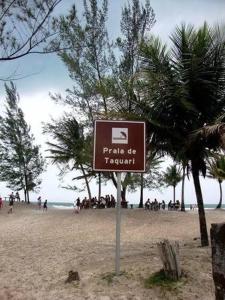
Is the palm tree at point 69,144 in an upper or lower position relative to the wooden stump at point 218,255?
upper

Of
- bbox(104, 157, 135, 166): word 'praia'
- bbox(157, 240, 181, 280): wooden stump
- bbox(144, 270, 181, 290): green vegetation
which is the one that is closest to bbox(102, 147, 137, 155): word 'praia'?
bbox(104, 157, 135, 166): word 'praia'

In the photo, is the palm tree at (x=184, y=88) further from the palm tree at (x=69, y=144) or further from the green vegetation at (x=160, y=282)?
the palm tree at (x=69, y=144)

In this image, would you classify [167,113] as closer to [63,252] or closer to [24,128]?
[63,252]

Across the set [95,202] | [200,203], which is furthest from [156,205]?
[200,203]

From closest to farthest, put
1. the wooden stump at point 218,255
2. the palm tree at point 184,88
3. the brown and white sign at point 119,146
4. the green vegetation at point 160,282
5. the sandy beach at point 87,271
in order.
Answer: the wooden stump at point 218,255, the sandy beach at point 87,271, the green vegetation at point 160,282, the brown and white sign at point 119,146, the palm tree at point 184,88

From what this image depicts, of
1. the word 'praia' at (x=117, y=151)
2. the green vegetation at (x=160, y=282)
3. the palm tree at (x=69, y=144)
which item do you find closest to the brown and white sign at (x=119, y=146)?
Answer: the word 'praia' at (x=117, y=151)

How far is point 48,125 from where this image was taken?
3934 centimetres

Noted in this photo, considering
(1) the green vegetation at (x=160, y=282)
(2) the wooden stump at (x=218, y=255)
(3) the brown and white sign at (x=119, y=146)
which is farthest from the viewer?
(3) the brown and white sign at (x=119, y=146)

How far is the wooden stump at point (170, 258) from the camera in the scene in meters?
9.24

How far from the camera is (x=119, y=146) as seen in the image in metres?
10.0

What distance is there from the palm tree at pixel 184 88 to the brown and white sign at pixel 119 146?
13.4 ft

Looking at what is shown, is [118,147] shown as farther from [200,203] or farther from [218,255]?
[200,203]

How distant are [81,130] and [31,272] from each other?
2522 cm

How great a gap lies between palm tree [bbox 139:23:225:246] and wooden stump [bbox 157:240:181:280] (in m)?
5.11
